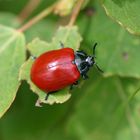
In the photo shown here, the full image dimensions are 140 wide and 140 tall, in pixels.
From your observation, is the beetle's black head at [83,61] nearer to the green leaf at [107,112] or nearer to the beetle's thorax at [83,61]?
the beetle's thorax at [83,61]

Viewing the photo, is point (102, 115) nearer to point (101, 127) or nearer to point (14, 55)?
point (101, 127)

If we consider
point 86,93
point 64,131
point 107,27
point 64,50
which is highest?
point 64,50

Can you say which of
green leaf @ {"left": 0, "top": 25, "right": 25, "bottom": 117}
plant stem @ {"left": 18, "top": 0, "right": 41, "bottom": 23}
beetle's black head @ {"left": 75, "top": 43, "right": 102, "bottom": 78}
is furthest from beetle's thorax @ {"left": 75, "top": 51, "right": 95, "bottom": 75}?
plant stem @ {"left": 18, "top": 0, "right": 41, "bottom": 23}

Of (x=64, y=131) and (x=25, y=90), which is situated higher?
(x=25, y=90)

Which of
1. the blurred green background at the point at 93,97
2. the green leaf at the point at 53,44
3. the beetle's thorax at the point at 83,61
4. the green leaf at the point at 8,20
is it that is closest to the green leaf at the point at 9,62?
the green leaf at the point at 53,44

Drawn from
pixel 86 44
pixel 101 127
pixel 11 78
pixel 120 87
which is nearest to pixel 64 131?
pixel 101 127

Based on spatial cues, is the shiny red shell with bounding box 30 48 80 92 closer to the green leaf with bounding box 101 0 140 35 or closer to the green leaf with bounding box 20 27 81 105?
the green leaf with bounding box 20 27 81 105
